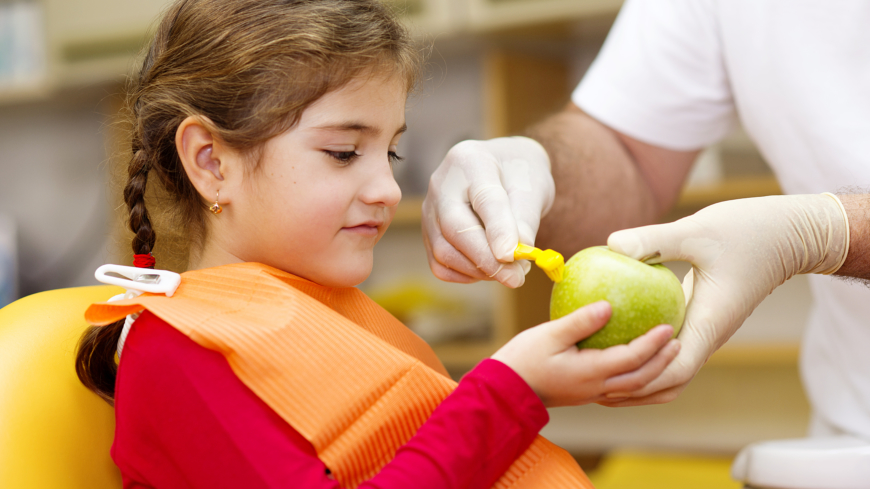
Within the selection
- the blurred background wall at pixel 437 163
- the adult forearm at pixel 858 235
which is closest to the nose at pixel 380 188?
the adult forearm at pixel 858 235

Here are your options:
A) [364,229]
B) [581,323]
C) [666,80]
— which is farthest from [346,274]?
[666,80]

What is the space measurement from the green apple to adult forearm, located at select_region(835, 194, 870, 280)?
0.24m

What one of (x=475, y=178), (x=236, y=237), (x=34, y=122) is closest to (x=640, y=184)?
(x=475, y=178)

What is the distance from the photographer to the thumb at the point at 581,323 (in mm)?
619

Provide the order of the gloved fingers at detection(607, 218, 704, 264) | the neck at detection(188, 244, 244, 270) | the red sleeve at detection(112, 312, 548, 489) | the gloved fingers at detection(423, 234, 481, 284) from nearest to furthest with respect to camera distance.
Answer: the red sleeve at detection(112, 312, 548, 489), the gloved fingers at detection(607, 218, 704, 264), the neck at detection(188, 244, 244, 270), the gloved fingers at detection(423, 234, 481, 284)

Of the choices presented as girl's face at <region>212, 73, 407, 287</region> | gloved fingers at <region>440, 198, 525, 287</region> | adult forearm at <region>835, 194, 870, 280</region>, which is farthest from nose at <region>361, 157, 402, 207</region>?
adult forearm at <region>835, 194, 870, 280</region>

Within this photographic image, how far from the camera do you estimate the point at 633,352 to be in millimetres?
620

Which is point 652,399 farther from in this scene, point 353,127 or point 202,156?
point 202,156

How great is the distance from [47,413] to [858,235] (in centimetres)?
88

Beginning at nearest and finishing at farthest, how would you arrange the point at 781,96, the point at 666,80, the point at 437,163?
the point at 781,96, the point at 666,80, the point at 437,163

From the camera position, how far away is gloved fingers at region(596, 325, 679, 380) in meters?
0.62

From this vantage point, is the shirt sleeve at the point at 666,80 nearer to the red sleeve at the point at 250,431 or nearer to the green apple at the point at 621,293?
the green apple at the point at 621,293

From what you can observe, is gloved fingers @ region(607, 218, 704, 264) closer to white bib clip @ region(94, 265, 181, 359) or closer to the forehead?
the forehead

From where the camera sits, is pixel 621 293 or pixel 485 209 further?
pixel 485 209
